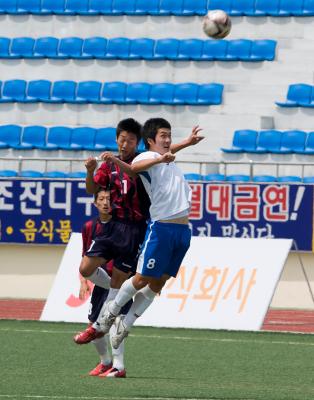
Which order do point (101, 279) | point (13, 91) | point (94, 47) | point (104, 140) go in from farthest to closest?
point (94, 47)
point (13, 91)
point (104, 140)
point (101, 279)

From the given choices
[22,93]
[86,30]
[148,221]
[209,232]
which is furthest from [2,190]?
[148,221]

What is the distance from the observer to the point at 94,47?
22969mm

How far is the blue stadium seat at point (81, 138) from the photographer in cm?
2141

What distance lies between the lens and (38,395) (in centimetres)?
761

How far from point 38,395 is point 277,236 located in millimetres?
10183

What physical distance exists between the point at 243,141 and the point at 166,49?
2.86 metres

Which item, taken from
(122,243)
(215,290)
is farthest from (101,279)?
(215,290)

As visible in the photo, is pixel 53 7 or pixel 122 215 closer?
pixel 122 215

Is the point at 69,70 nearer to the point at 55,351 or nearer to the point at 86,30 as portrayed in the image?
the point at 86,30

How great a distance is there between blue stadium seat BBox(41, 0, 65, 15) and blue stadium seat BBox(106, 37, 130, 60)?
1453 millimetres

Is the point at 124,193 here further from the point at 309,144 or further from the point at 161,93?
the point at 161,93

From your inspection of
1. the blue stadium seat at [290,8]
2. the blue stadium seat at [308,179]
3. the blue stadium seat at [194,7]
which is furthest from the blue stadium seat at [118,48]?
the blue stadium seat at [308,179]

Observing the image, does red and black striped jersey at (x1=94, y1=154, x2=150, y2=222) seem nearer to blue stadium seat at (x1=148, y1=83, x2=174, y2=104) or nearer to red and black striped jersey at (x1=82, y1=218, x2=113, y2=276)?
red and black striped jersey at (x1=82, y1=218, x2=113, y2=276)

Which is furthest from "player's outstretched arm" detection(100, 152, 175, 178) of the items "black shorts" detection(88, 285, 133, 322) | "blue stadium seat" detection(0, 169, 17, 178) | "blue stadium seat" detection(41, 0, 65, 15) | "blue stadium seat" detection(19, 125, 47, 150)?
"blue stadium seat" detection(41, 0, 65, 15)
